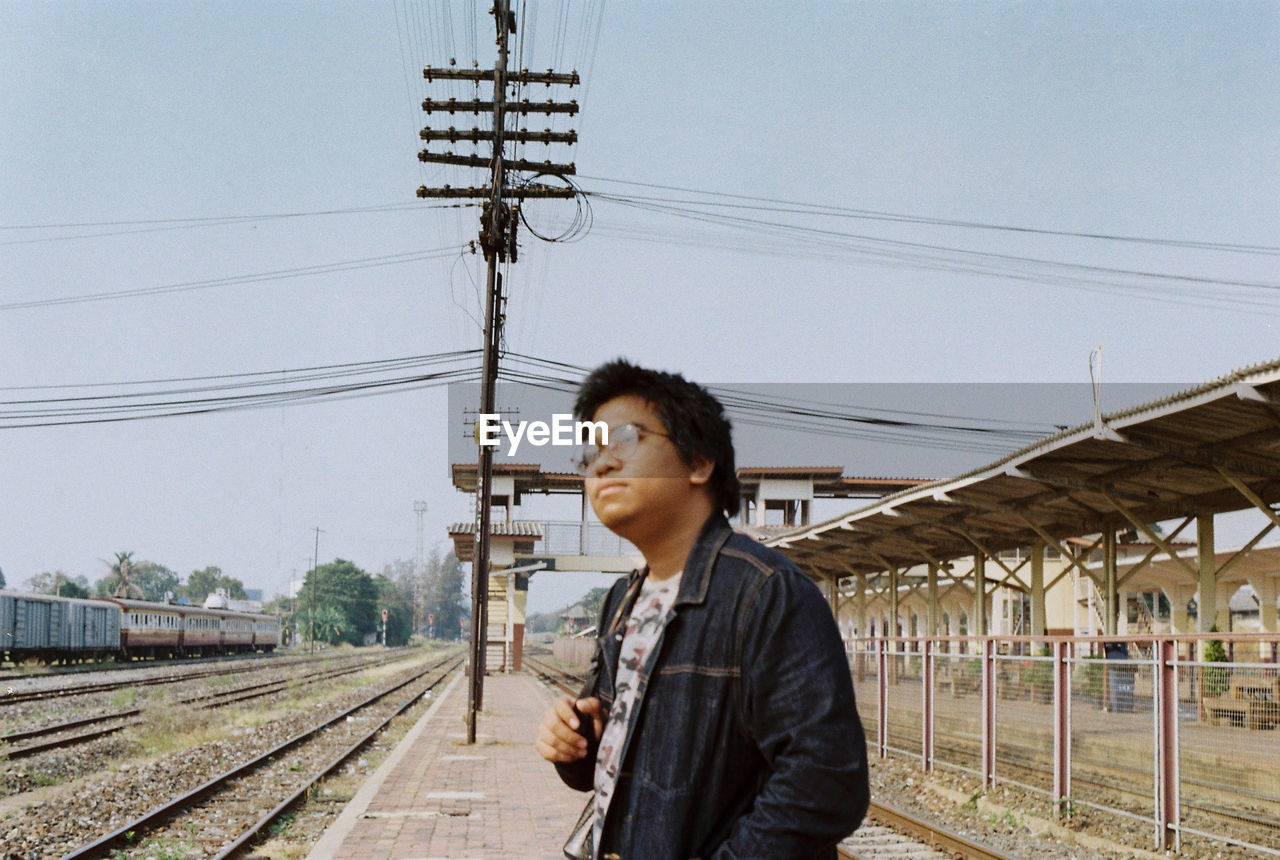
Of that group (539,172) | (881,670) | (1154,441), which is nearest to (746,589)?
(1154,441)

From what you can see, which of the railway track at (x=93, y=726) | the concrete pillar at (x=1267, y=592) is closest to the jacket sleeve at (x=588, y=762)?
the railway track at (x=93, y=726)

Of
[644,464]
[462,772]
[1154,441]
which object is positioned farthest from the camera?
[462,772]

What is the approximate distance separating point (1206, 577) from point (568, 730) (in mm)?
15329

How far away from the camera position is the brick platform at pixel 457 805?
29.3ft

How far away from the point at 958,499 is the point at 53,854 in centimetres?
1182

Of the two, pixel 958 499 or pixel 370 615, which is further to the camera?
pixel 370 615

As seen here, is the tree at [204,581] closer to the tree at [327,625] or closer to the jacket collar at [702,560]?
the tree at [327,625]

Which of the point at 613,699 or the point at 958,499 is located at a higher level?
the point at 958,499

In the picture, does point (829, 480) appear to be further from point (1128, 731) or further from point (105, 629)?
point (1128, 731)

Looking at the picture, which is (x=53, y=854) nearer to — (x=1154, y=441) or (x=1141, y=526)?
(x=1154, y=441)

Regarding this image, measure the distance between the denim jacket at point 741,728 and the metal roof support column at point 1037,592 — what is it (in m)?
19.1

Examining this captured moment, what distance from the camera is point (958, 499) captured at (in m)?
16.7

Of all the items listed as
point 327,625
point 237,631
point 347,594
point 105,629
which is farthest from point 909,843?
point 347,594

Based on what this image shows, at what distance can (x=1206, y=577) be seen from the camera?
15.6 metres
